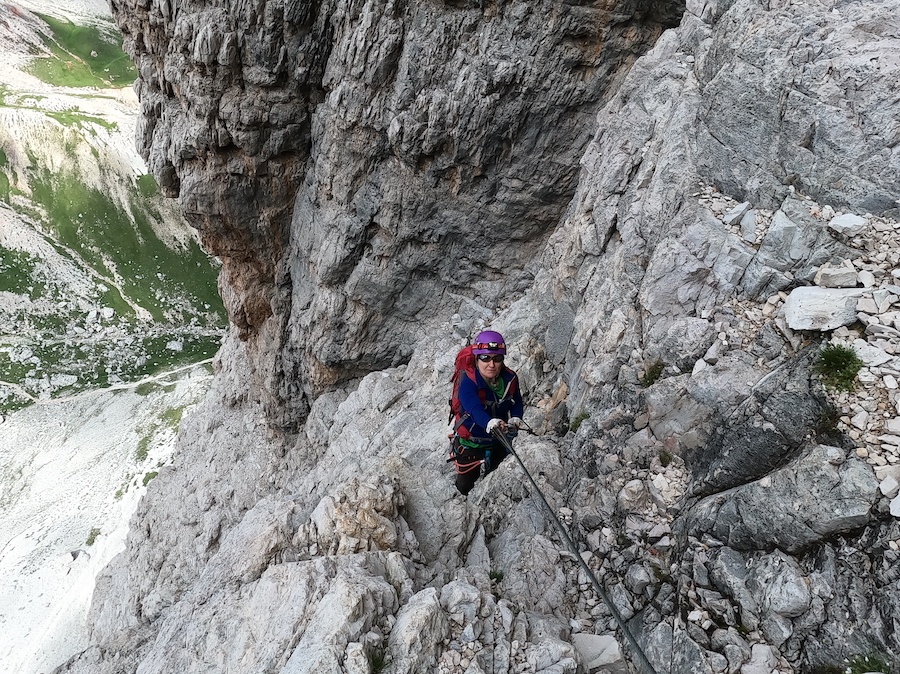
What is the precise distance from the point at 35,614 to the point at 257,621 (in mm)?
42523

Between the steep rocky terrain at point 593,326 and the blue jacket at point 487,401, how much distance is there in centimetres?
153

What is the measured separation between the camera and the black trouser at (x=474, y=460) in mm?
9430

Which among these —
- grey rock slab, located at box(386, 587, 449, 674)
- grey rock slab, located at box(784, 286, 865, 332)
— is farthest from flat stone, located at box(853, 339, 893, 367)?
grey rock slab, located at box(386, 587, 449, 674)

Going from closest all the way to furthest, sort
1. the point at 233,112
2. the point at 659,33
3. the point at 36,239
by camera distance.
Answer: the point at 659,33 < the point at 233,112 < the point at 36,239

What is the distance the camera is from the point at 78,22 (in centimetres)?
10131

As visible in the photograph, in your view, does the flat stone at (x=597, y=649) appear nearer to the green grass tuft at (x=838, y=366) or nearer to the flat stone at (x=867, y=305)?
the green grass tuft at (x=838, y=366)

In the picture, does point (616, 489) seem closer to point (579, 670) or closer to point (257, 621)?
point (579, 670)

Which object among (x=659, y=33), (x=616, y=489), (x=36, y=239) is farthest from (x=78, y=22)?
(x=616, y=489)

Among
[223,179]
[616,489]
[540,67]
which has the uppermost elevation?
[540,67]

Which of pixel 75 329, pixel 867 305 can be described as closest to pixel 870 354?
pixel 867 305

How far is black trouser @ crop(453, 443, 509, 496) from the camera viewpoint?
9430 mm

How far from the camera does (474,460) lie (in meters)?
9.61

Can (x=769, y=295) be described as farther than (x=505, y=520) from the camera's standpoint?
No

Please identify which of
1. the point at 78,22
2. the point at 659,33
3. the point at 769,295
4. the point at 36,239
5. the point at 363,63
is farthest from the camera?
the point at 78,22
